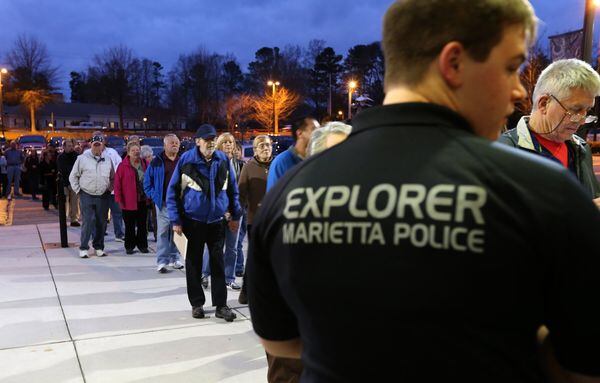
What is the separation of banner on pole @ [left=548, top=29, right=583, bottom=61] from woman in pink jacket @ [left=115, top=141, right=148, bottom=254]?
7.32 metres

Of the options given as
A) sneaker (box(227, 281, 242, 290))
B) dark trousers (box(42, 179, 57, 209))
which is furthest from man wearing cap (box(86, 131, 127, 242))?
dark trousers (box(42, 179, 57, 209))

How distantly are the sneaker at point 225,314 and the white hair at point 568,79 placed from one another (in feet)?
12.7

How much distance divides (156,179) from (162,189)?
17cm

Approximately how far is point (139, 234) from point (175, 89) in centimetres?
7969

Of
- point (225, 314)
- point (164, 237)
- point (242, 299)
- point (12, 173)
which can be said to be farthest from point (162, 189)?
point (12, 173)

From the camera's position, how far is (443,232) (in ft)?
3.50

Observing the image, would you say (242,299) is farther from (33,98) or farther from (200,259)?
(33,98)

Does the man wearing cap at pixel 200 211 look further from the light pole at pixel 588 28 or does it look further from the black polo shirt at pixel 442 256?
the light pole at pixel 588 28

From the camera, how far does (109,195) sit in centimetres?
938

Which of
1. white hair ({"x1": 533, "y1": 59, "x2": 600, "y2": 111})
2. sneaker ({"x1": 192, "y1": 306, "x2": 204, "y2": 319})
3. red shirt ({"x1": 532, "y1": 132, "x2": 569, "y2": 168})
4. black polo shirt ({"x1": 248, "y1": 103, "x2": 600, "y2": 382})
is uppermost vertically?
white hair ({"x1": 533, "y1": 59, "x2": 600, "y2": 111})

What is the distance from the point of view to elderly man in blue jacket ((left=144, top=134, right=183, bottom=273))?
7.69m

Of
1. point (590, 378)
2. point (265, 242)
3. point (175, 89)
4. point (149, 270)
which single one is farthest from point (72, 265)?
point (175, 89)

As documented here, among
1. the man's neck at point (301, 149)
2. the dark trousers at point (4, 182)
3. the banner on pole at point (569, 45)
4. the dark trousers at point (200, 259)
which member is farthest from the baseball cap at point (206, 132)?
the dark trousers at point (4, 182)

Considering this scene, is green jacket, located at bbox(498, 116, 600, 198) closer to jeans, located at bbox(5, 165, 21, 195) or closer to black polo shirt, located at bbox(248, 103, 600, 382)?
black polo shirt, located at bbox(248, 103, 600, 382)
